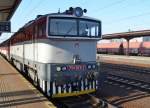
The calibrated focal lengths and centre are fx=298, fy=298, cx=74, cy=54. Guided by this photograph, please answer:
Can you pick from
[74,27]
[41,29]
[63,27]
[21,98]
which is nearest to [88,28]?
[74,27]

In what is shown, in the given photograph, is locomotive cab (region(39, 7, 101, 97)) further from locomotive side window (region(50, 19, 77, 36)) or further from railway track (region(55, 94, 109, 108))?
railway track (region(55, 94, 109, 108))

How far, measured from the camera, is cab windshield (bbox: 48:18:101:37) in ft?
34.7

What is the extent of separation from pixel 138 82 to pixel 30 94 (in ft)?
24.5

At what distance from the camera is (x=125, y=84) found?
50.6ft

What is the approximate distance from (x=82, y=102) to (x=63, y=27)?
115 inches

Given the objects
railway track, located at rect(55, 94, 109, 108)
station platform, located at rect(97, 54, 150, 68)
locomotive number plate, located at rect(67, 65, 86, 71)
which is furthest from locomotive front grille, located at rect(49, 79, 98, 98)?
station platform, located at rect(97, 54, 150, 68)

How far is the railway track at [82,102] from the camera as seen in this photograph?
10460 millimetres

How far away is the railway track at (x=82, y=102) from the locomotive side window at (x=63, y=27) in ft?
8.44

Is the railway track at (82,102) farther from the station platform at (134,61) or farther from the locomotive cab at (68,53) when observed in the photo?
the station platform at (134,61)

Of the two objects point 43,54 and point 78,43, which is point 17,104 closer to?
point 43,54

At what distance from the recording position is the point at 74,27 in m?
11.0

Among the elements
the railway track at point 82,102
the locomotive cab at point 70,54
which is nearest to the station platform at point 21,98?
the locomotive cab at point 70,54

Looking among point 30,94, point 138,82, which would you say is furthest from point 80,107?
point 138,82

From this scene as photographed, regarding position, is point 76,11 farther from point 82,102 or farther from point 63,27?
point 82,102
